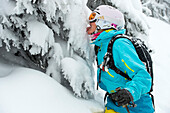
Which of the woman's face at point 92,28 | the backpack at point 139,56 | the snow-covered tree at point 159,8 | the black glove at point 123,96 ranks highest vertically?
the woman's face at point 92,28

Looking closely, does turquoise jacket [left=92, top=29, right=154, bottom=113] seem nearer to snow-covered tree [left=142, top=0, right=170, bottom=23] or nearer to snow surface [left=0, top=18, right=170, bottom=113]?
snow surface [left=0, top=18, right=170, bottom=113]

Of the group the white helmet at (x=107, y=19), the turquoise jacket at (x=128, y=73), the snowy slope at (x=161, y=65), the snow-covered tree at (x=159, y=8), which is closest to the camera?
the turquoise jacket at (x=128, y=73)

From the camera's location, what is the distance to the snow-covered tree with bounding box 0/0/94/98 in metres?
2.20

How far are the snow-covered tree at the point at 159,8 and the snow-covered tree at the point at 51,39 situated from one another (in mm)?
15705

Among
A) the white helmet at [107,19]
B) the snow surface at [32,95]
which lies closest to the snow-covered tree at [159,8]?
the white helmet at [107,19]

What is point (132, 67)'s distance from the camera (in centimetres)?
204

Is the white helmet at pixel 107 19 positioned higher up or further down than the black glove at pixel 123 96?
higher up

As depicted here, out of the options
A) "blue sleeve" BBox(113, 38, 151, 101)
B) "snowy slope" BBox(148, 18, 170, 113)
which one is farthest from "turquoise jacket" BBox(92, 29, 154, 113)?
"snowy slope" BBox(148, 18, 170, 113)

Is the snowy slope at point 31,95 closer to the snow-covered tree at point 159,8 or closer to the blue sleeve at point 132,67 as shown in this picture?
the blue sleeve at point 132,67

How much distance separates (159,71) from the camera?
718 cm

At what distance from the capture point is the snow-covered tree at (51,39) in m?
2.20

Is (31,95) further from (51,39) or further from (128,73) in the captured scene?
(128,73)

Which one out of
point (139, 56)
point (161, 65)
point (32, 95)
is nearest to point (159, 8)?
point (161, 65)

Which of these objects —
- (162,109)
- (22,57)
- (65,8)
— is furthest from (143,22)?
(22,57)
